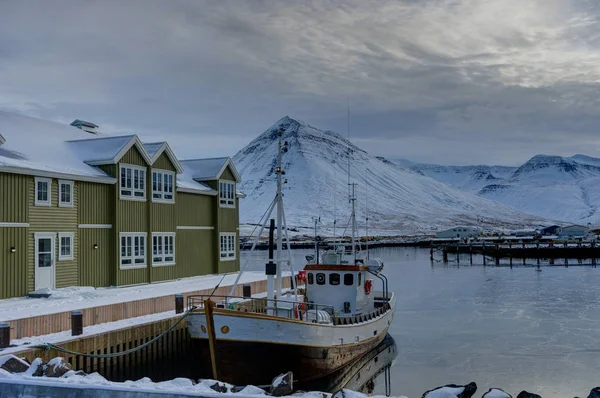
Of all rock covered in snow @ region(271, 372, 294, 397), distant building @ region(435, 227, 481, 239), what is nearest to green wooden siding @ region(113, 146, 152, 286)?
rock covered in snow @ region(271, 372, 294, 397)

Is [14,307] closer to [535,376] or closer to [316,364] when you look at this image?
[316,364]

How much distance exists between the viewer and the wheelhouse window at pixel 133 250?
35.1 m

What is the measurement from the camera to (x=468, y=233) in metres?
173

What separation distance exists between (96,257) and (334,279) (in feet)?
41.7

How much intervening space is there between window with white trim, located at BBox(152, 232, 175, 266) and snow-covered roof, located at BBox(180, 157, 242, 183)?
22.4ft

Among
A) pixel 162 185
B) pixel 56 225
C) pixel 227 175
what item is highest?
pixel 227 175

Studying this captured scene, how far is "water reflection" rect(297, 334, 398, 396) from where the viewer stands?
2467 cm

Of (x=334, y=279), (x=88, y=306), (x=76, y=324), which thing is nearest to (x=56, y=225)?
(x=88, y=306)

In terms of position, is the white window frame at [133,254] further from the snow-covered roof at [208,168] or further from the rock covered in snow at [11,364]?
the rock covered in snow at [11,364]

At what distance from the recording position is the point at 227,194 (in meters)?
46.8

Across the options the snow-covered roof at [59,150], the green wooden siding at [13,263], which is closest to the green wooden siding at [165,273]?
the snow-covered roof at [59,150]

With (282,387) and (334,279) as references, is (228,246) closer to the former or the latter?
(334,279)

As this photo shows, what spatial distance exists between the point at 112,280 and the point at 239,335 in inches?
565

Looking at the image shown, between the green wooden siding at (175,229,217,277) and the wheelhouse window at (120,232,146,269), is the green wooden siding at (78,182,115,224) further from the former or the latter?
the green wooden siding at (175,229,217,277)
